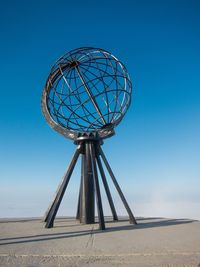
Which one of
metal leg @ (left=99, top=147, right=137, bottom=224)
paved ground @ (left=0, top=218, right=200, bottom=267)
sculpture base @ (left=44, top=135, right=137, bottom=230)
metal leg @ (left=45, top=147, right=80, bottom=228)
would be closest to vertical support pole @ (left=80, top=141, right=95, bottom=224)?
sculpture base @ (left=44, top=135, right=137, bottom=230)

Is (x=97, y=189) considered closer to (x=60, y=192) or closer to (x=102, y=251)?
(x=60, y=192)

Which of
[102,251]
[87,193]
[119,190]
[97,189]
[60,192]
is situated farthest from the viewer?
[87,193]

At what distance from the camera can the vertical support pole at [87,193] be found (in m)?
14.6

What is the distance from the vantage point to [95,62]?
1680 cm

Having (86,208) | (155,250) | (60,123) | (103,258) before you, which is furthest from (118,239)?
(60,123)

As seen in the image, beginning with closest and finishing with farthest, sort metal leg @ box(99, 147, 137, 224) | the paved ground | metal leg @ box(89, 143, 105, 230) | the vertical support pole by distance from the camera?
the paved ground
metal leg @ box(89, 143, 105, 230)
metal leg @ box(99, 147, 137, 224)
the vertical support pole

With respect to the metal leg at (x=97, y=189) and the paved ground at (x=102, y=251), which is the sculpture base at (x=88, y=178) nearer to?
the metal leg at (x=97, y=189)

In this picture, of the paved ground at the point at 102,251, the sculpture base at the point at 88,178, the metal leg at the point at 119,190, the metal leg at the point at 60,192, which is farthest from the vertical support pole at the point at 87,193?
the paved ground at the point at 102,251

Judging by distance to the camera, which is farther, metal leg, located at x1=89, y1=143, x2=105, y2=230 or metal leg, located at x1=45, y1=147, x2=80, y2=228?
metal leg, located at x1=45, y1=147, x2=80, y2=228

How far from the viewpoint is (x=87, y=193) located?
1493 cm

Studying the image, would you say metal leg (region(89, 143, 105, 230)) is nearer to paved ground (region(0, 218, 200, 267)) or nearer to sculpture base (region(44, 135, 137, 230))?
sculpture base (region(44, 135, 137, 230))

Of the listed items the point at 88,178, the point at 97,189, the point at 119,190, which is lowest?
the point at 97,189

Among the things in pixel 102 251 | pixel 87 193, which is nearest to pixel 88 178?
pixel 87 193

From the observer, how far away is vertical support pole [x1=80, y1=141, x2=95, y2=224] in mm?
14637
